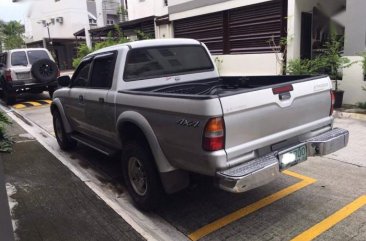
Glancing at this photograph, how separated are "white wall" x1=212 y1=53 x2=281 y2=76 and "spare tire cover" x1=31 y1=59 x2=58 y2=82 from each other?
5805 millimetres

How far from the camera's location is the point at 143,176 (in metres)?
4.09

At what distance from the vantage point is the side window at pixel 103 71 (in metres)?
4.74

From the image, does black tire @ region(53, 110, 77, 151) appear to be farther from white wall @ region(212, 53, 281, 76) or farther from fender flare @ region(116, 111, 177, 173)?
white wall @ region(212, 53, 281, 76)

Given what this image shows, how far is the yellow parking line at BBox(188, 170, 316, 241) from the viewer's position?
12.0 ft

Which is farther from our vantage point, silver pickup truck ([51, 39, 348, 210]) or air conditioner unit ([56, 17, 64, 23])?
air conditioner unit ([56, 17, 64, 23])

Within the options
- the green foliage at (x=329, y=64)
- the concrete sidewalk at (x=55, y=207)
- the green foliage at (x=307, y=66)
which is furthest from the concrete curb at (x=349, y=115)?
the concrete sidewalk at (x=55, y=207)

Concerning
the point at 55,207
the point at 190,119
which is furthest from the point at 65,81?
the point at 190,119

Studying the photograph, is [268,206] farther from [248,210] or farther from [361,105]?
[361,105]

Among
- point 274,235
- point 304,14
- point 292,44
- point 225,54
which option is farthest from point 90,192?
point 225,54

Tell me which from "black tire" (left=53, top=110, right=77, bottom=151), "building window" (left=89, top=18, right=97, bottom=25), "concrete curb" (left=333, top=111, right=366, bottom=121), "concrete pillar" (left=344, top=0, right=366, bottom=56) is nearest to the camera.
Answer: "black tire" (left=53, top=110, right=77, bottom=151)

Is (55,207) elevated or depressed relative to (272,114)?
depressed

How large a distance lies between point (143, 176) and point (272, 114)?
Answer: 1601 millimetres

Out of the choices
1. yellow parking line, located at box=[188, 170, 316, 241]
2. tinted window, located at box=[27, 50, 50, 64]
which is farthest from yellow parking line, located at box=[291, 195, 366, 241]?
tinted window, located at box=[27, 50, 50, 64]

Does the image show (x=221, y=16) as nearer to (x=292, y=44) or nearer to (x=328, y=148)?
(x=292, y=44)
